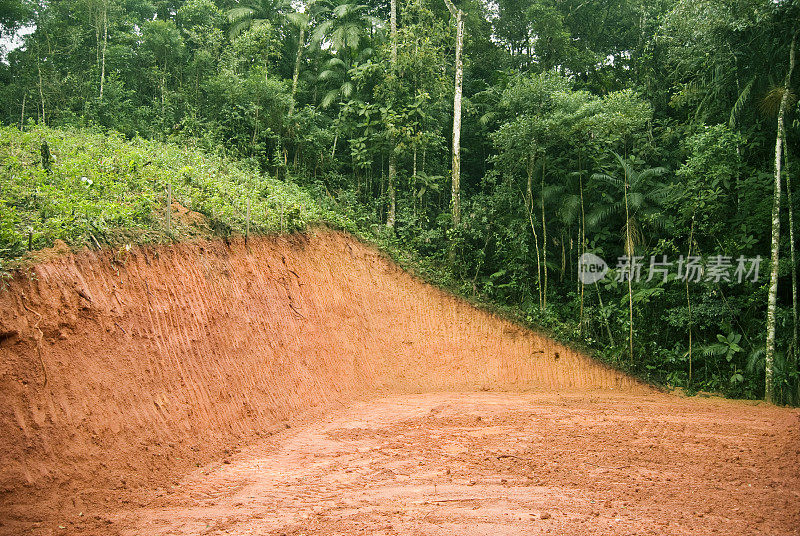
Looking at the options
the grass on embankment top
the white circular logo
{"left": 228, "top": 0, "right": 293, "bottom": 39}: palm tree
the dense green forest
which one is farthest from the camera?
{"left": 228, "top": 0, "right": 293, "bottom": 39}: palm tree

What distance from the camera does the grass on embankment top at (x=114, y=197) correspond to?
7.66 m

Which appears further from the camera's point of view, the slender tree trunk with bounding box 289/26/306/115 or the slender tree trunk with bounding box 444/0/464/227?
the slender tree trunk with bounding box 289/26/306/115

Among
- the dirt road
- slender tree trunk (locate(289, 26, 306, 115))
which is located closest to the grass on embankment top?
the dirt road

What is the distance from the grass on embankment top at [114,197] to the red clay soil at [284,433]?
1.51ft

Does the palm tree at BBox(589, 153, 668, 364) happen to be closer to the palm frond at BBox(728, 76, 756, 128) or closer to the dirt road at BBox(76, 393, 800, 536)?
the palm frond at BBox(728, 76, 756, 128)

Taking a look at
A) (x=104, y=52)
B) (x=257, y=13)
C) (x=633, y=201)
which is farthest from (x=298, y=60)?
(x=633, y=201)

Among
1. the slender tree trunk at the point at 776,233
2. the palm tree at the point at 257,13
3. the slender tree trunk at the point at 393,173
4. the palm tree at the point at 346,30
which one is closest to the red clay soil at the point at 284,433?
the slender tree trunk at the point at 776,233

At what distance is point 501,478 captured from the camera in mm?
7445

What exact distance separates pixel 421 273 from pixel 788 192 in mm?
9808

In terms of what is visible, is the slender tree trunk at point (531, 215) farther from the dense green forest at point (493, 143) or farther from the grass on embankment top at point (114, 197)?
the grass on embankment top at point (114, 197)

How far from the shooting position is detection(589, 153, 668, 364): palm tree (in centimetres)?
1581

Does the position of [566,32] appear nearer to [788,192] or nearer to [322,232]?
[788,192]

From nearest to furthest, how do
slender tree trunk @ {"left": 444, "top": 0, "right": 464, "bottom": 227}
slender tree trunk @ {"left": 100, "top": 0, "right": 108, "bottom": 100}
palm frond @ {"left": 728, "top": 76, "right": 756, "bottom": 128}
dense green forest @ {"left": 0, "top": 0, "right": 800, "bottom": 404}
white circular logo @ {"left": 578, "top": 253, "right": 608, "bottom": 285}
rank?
dense green forest @ {"left": 0, "top": 0, "right": 800, "bottom": 404}, palm frond @ {"left": 728, "top": 76, "right": 756, "bottom": 128}, white circular logo @ {"left": 578, "top": 253, "right": 608, "bottom": 285}, slender tree trunk @ {"left": 444, "top": 0, "right": 464, "bottom": 227}, slender tree trunk @ {"left": 100, "top": 0, "right": 108, "bottom": 100}

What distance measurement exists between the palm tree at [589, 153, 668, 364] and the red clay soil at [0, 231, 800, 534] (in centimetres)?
503
